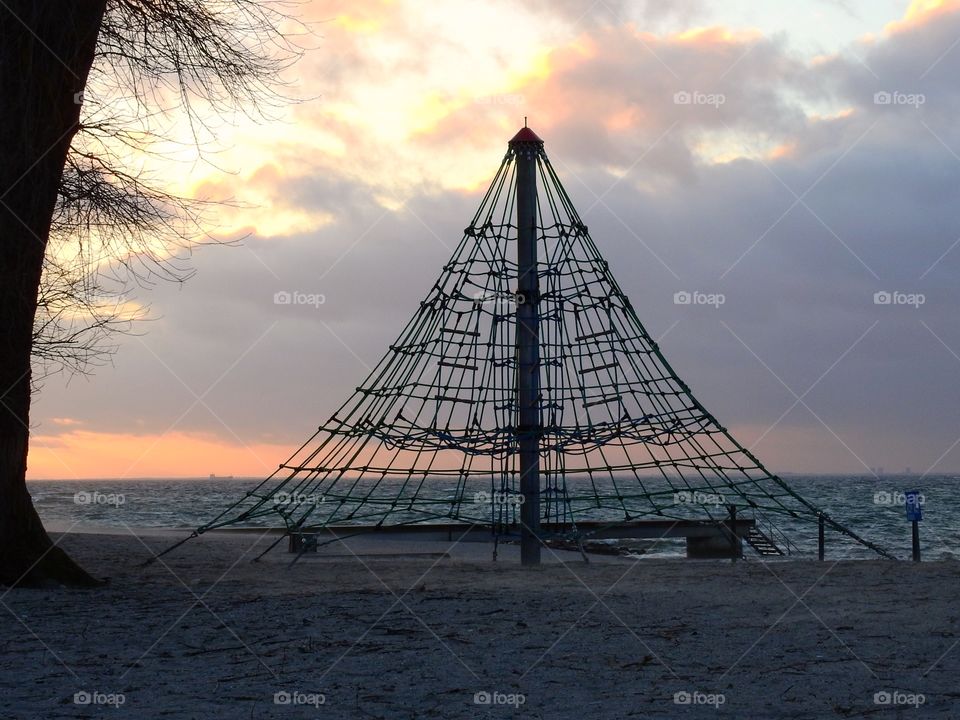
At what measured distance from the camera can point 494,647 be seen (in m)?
6.55

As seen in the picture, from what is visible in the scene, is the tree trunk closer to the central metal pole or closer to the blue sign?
the central metal pole

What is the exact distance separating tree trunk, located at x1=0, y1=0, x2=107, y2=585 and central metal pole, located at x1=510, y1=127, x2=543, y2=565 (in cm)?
517

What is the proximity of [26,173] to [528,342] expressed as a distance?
5.91 meters

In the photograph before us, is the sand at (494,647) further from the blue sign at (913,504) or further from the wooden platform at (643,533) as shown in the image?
the wooden platform at (643,533)

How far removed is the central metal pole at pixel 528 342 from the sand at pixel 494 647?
1.84 meters

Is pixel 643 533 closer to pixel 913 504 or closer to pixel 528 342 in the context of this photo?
pixel 913 504

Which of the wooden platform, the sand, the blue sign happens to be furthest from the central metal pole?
the wooden platform

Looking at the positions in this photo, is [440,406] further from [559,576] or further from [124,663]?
[124,663]

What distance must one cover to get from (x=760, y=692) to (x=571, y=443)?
674cm

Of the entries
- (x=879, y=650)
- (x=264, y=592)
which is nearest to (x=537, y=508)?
(x=264, y=592)

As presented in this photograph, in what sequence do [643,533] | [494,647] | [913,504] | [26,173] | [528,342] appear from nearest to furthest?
1. [494,647]
2. [26,173]
3. [913,504]
4. [528,342]
5. [643,533]

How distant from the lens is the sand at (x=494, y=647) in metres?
5.29

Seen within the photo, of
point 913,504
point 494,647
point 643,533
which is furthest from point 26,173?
point 643,533

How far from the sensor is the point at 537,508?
12406 mm
